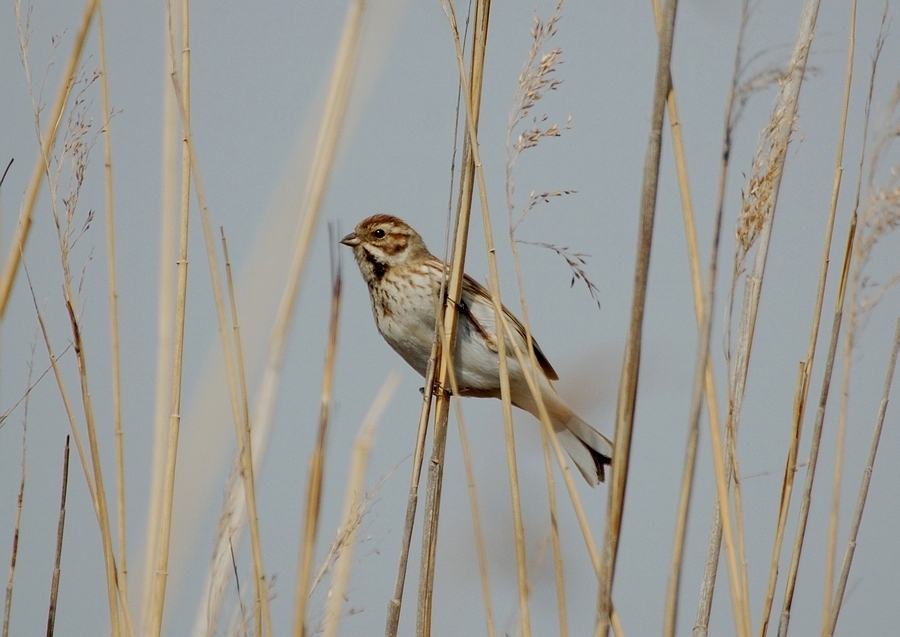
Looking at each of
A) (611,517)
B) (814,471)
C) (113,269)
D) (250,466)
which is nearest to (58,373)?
(113,269)

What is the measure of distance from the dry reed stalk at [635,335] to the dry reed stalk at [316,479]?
42 centimetres

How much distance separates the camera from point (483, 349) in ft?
10.2

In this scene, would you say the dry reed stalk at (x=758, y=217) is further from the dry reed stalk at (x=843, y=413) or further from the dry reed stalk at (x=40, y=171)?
the dry reed stalk at (x=40, y=171)

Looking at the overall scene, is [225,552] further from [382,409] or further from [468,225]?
[468,225]

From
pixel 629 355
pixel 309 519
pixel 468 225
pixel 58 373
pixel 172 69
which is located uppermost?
pixel 172 69

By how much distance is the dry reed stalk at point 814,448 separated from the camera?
1844 millimetres

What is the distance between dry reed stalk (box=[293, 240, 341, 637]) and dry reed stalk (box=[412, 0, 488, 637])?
0.60ft

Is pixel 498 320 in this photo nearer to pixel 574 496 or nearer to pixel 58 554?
pixel 574 496

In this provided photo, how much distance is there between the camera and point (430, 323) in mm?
3051

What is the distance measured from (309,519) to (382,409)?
0.81m

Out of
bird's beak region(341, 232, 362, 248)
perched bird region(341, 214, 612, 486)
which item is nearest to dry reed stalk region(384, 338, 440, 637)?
perched bird region(341, 214, 612, 486)

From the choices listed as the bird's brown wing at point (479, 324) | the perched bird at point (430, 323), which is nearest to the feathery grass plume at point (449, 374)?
the bird's brown wing at point (479, 324)

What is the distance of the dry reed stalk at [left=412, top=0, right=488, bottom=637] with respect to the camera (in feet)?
5.57

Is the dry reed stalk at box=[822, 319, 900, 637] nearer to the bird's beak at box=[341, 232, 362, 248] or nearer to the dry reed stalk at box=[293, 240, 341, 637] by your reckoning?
the dry reed stalk at box=[293, 240, 341, 637]
